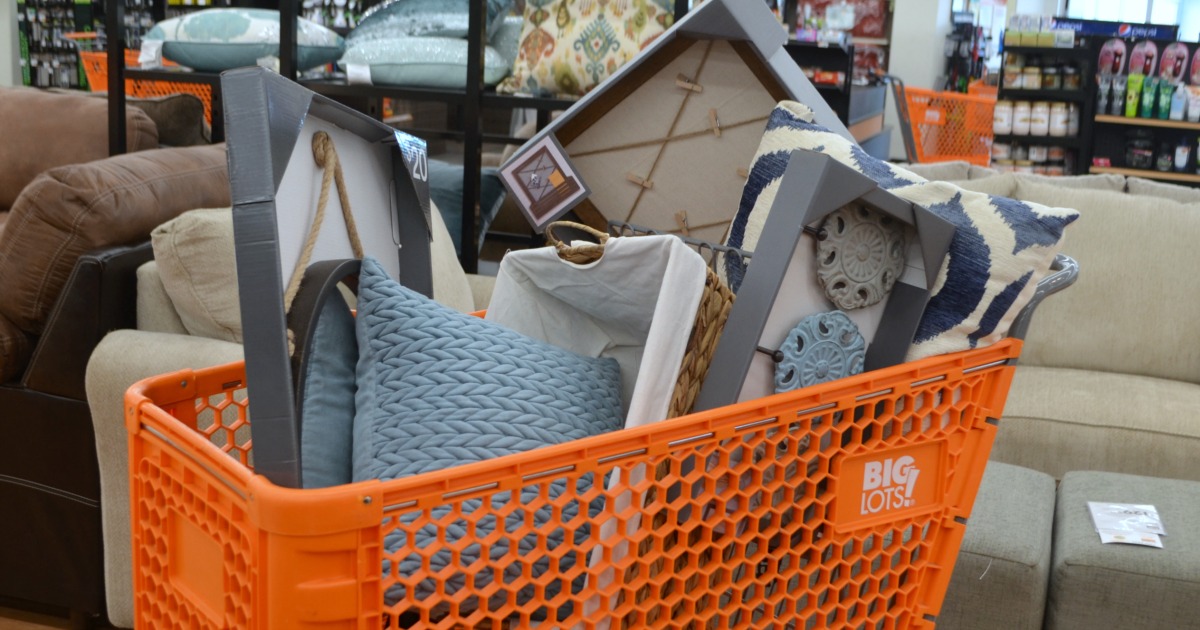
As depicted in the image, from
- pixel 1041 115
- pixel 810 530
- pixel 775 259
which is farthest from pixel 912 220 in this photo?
pixel 1041 115

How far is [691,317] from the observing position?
101 centimetres

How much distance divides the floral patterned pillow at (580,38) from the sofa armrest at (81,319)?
1.10 meters

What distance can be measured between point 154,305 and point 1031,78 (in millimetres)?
5039

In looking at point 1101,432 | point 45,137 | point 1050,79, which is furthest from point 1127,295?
point 1050,79

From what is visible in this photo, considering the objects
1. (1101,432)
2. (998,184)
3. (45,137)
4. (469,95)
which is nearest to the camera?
(1101,432)

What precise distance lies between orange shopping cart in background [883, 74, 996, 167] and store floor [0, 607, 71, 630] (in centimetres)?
515

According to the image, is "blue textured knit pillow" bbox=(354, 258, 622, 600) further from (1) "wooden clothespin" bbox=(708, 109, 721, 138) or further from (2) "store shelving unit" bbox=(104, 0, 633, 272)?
(2) "store shelving unit" bbox=(104, 0, 633, 272)

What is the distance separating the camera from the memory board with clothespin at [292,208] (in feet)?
2.65

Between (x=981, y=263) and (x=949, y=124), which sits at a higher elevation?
(x=981, y=263)

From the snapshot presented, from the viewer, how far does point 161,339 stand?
7.14 ft

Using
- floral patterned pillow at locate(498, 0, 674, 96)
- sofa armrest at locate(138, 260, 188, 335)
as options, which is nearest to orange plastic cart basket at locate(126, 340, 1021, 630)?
sofa armrest at locate(138, 260, 188, 335)

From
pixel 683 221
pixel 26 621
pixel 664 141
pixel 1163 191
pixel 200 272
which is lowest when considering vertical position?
pixel 26 621

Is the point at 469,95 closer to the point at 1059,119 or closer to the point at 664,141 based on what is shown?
the point at 664,141

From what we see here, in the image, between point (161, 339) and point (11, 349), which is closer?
point (161, 339)
